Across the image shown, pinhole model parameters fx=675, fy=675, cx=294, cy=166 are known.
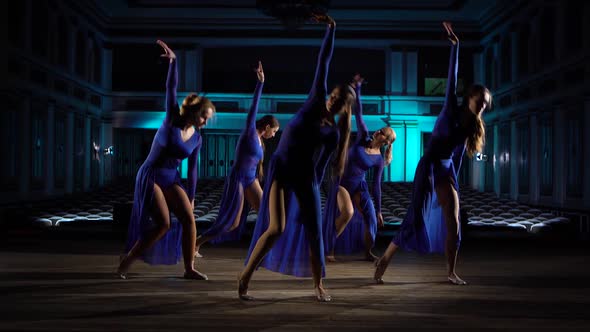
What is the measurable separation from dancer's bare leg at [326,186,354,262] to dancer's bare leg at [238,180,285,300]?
8.52 feet

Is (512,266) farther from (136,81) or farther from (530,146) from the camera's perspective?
(136,81)

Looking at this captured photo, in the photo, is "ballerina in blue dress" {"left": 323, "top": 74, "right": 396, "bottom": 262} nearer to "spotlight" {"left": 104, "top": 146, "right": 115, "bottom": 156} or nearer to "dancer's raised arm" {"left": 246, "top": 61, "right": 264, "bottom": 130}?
"dancer's raised arm" {"left": 246, "top": 61, "right": 264, "bottom": 130}

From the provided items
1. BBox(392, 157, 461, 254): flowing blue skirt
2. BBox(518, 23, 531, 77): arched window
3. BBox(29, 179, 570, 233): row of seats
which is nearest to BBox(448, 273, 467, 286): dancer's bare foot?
BBox(392, 157, 461, 254): flowing blue skirt

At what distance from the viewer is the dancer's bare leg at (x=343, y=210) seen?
6.84 meters

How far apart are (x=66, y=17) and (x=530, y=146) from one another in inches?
492

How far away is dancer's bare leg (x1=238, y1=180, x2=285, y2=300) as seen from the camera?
13.9 ft

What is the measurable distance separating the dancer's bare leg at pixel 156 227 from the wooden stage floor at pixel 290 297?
0.21 metres

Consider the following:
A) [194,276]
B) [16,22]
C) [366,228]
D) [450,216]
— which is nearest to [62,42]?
[16,22]

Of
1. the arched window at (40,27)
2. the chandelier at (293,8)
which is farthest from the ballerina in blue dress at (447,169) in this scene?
the arched window at (40,27)

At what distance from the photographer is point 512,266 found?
21.9 feet

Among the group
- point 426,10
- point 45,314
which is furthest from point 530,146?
point 45,314

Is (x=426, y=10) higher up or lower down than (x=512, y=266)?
higher up

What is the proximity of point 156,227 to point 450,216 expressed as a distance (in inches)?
90.7

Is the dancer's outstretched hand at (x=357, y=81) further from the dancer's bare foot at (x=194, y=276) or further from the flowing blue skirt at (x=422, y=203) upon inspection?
the dancer's bare foot at (x=194, y=276)
